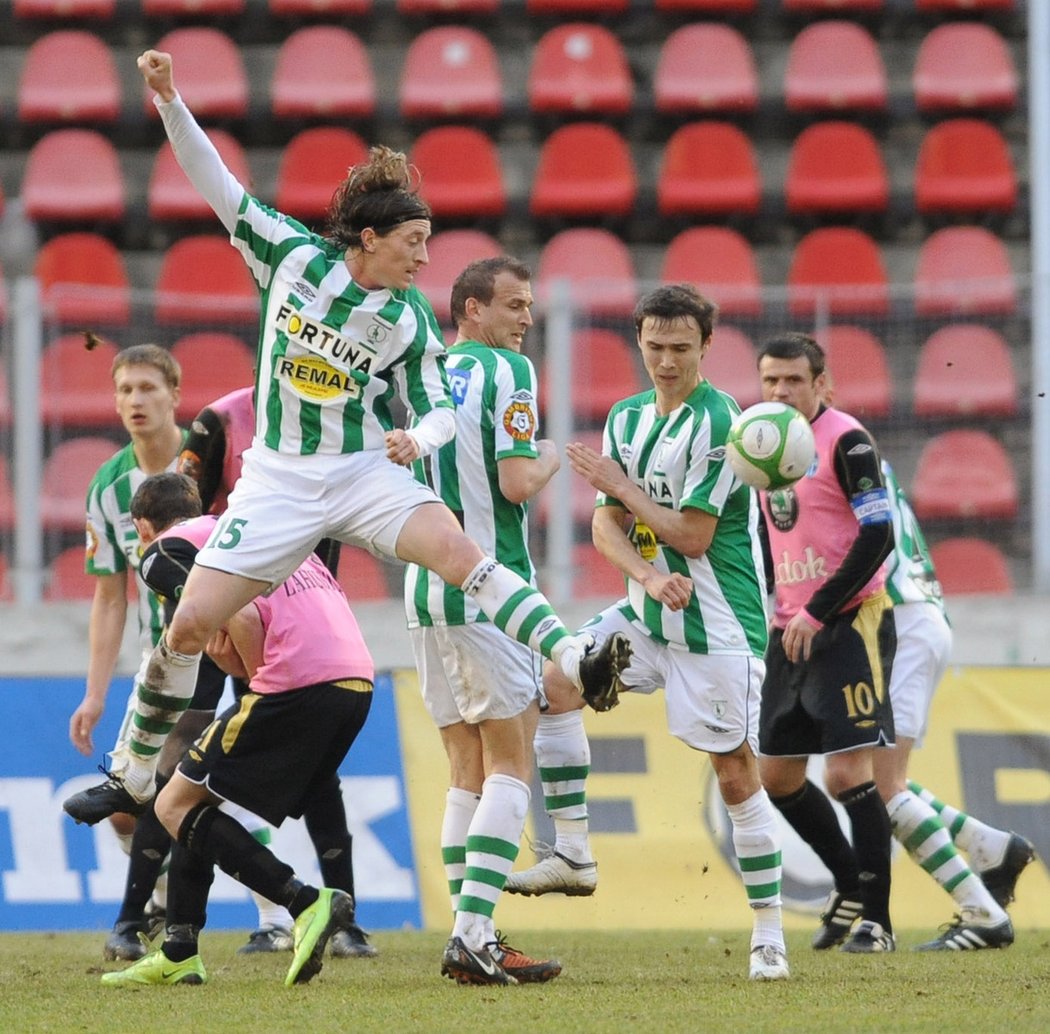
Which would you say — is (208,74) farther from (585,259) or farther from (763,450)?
(763,450)

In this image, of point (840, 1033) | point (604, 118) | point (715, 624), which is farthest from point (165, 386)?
point (604, 118)

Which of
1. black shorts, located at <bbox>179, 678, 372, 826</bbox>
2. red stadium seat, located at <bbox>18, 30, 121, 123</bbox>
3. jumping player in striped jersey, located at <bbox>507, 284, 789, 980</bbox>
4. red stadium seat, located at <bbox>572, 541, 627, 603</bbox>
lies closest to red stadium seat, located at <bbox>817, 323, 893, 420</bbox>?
red stadium seat, located at <bbox>572, 541, 627, 603</bbox>

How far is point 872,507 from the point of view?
242 inches

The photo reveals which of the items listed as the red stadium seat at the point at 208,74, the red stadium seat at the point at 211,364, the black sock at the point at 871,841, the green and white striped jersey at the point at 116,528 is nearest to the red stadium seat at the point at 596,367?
the red stadium seat at the point at 211,364

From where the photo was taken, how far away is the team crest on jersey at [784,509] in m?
6.52

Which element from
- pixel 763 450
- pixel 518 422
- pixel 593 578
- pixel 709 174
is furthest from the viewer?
pixel 709 174

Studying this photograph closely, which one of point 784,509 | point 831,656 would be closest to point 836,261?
point 784,509

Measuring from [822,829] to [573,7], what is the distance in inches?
348

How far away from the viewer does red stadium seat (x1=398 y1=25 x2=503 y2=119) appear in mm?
13398

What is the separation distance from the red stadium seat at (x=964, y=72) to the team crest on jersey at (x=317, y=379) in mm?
9022

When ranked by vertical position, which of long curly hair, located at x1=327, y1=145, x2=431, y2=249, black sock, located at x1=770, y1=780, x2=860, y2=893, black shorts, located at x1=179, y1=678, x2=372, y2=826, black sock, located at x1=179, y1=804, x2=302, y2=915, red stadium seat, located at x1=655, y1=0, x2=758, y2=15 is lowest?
black sock, located at x1=770, y1=780, x2=860, y2=893

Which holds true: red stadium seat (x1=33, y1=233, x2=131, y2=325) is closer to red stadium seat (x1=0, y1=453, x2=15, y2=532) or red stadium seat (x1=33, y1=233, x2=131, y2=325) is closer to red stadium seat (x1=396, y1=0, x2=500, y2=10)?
red stadium seat (x1=396, y1=0, x2=500, y2=10)

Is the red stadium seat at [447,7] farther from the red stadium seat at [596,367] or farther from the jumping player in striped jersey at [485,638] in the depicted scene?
the jumping player in striped jersey at [485,638]

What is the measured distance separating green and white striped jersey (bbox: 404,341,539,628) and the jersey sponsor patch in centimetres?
118
